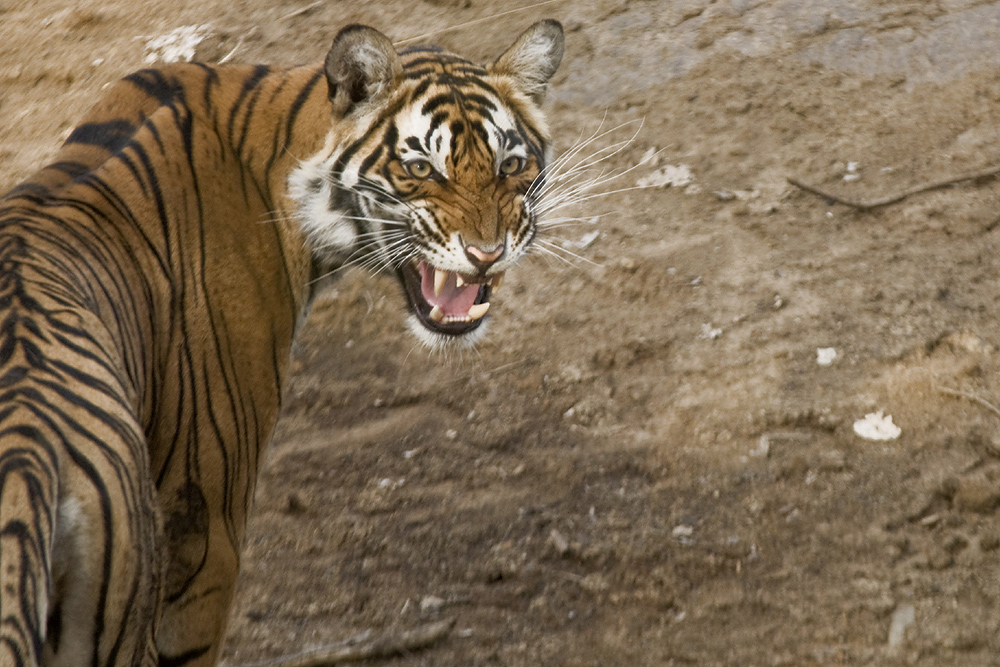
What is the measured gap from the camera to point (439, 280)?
8.29 ft

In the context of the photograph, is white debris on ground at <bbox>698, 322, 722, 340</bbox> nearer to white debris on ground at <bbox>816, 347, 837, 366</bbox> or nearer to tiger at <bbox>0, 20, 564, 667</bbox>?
white debris on ground at <bbox>816, 347, 837, 366</bbox>

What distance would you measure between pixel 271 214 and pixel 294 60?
2675mm

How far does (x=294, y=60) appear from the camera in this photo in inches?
192

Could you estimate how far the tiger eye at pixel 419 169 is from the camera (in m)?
2.38

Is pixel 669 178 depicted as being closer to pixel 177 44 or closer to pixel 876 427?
pixel 876 427

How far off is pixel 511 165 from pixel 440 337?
0.49 meters

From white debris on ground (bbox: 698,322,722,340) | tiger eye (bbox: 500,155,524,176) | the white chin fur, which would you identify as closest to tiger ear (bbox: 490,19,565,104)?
tiger eye (bbox: 500,155,524,176)

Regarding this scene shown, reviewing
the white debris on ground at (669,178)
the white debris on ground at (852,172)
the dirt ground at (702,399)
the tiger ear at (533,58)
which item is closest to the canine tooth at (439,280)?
the tiger ear at (533,58)

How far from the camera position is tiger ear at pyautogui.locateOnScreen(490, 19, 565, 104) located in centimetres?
262

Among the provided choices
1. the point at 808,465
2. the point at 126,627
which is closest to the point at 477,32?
the point at 808,465

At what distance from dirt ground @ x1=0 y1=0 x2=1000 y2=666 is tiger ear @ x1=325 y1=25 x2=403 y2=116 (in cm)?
109

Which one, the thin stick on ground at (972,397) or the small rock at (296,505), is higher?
the thin stick on ground at (972,397)

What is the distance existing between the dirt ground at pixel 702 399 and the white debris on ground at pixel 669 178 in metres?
0.02

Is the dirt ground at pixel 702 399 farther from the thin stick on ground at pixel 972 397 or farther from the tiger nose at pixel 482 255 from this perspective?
the tiger nose at pixel 482 255
